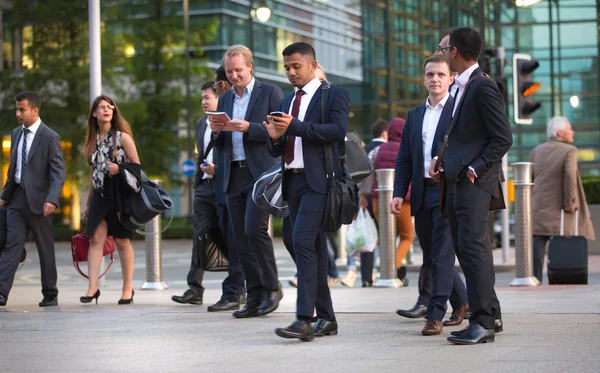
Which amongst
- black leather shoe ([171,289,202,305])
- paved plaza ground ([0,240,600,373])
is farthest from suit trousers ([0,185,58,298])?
black leather shoe ([171,289,202,305])

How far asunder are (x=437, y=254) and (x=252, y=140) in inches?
72.4

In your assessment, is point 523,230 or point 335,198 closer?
point 335,198

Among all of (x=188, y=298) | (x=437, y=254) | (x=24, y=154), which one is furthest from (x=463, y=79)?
(x=24, y=154)

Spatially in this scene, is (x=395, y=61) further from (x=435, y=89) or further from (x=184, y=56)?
(x=435, y=89)

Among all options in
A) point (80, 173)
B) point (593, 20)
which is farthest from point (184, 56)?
point (593, 20)

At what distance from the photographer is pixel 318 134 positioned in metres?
7.63

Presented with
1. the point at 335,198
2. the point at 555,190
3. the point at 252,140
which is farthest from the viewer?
the point at 555,190

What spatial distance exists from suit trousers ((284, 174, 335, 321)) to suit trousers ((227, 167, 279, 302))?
1339mm

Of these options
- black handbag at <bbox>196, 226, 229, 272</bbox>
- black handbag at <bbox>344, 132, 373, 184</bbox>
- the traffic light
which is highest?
the traffic light

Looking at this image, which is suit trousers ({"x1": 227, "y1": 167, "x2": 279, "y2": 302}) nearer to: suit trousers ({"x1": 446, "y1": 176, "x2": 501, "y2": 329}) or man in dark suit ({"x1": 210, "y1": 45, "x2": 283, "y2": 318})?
man in dark suit ({"x1": 210, "y1": 45, "x2": 283, "y2": 318})

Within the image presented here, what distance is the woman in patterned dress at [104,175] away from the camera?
11.0 meters

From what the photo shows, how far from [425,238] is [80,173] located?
34369 millimetres

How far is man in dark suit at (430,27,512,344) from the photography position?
7.32 m

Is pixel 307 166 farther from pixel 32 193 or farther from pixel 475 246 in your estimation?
pixel 32 193
